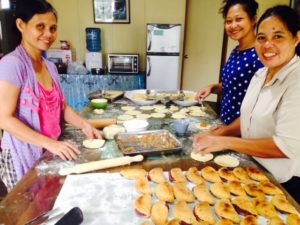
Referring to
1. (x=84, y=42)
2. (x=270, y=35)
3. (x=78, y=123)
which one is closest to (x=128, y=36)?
(x=84, y=42)

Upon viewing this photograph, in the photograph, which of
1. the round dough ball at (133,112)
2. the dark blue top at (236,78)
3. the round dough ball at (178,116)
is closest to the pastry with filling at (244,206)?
the round dough ball at (178,116)

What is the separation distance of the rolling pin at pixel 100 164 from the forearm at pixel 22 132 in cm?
24

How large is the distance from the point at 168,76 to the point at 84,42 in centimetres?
190

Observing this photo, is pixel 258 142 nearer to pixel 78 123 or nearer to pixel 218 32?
pixel 78 123

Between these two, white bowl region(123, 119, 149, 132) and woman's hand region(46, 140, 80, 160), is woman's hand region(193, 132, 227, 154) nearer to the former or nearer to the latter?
white bowl region(123, 119, 149, 132)

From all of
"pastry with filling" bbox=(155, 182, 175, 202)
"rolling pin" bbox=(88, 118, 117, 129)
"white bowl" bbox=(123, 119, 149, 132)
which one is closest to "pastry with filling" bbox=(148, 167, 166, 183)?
"pastry with filling" bbox=(155, 182, 175, 202)

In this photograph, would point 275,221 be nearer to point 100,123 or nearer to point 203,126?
point 203,126

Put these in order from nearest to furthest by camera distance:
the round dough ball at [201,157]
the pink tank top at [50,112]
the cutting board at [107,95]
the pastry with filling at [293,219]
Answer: the pastry with filling at [293,219], the round dough ball at [201,157], the pink tank top at [50,112], the cutting board at [107,95]

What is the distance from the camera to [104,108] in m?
2.56

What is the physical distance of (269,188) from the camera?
4.12 ft

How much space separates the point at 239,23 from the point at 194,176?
1.51m

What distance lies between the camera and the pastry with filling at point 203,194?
1.21 metres

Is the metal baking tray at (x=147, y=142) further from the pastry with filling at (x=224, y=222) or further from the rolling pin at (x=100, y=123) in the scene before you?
the pastry with filling at (x=224, y=222)

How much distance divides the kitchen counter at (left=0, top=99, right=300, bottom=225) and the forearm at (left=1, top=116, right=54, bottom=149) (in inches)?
3.7
